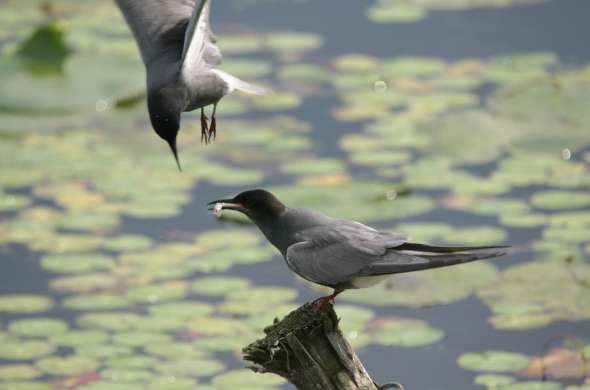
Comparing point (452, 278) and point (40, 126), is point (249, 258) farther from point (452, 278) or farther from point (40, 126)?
point (40, 126)

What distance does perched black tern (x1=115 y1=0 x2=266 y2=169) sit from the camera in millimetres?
4465

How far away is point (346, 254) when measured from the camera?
4617 mm

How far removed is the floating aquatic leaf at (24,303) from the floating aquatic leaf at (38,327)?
0.09 m

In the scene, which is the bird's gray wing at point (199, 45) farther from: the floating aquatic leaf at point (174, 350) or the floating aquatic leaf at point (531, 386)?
the floating aquatic leaf at point (531, 386)

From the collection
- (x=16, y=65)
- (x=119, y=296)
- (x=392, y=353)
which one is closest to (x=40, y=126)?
(x=16, y=65)

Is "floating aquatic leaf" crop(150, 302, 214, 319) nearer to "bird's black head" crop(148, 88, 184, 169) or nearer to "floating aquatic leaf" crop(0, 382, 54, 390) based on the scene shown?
"floating aquatic leaf" crop(0, 382, 54, 390)

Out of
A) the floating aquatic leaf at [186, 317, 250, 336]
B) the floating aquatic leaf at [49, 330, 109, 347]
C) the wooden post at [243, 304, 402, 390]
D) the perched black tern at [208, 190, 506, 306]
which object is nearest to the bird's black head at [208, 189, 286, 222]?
the perched black tern at [208, 190, 506, 306]

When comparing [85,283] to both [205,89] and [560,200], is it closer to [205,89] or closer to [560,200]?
[560,200]

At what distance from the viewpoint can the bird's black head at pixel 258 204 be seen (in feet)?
15.4

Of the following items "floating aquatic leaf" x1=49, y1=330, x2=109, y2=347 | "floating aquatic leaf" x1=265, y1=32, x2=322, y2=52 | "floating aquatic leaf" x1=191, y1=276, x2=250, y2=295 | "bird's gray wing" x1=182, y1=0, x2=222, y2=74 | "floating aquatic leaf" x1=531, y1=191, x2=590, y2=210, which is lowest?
"floating aquatic leaf" x1=49, y1=330, x2=109, y2=347

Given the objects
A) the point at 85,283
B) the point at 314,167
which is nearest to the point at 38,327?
the point at 85,283

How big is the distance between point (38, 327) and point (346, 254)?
2928 mm

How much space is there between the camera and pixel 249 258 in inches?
302

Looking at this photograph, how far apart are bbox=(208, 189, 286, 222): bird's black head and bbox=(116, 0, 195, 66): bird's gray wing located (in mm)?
523
